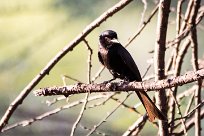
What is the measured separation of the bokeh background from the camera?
4207mm

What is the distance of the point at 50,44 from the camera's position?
4.30m

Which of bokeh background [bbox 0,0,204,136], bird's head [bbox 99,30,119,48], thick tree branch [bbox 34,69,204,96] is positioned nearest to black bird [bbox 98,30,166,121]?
bird's head [bbox 99,30,119,48]

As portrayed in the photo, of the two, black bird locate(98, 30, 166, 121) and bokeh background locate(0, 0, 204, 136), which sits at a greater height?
bokeh background locate(0, 0, 204, 136)

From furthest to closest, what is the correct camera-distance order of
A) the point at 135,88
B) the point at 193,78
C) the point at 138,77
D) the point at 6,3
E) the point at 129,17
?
the point at 6,3
the point at 129,17
the point at 138,77
the point at 135,88
the point at 193,78

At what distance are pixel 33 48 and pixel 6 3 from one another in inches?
21.0

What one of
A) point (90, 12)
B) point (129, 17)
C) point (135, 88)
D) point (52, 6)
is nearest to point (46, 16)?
point (52, 6)

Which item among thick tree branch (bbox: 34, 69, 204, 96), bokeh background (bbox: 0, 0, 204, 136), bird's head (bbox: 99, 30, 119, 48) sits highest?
bokeh background (bbox: 0, 0, 204, 136)

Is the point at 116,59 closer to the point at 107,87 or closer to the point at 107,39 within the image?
the point at 107,39

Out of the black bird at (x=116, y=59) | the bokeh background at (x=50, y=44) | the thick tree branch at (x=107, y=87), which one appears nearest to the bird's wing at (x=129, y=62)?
the black bird at (x=116, y=59)

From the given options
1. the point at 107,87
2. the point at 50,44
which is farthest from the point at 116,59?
the point at 50,44

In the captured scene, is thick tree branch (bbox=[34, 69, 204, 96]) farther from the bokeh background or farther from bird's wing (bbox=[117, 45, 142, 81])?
the bokeh background

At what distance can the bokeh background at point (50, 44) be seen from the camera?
421 centimetres

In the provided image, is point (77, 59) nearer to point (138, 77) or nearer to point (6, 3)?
point (6, 3)

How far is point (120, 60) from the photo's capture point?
94.4 inches
